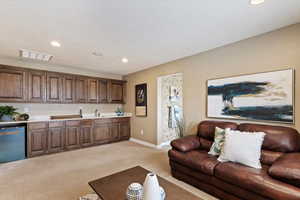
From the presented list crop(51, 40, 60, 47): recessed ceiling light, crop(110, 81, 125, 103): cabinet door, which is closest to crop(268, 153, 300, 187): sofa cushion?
crop(51, 40, 60, 47): recessed ceiling light

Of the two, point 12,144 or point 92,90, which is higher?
point 92,90

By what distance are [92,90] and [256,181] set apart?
4.61 m

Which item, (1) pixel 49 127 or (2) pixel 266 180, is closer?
(2) pixel 266 180

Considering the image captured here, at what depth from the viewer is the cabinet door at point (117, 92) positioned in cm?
533

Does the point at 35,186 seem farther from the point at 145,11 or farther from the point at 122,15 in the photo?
the point at 145,11

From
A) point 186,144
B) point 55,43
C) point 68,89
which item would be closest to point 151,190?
point 186,144

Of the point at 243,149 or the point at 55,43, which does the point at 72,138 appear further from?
the point at 243,149

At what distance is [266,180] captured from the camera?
158 centimetres

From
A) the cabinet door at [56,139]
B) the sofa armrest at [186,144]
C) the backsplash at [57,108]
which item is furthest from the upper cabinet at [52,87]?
the sofa armrest at [186,144]

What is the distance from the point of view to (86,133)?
4.43 meters

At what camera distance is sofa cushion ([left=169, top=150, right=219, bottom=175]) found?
203 cm

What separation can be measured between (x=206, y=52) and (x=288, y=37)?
1316 mm

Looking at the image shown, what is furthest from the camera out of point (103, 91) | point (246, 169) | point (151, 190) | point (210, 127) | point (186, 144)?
point (103, 91)

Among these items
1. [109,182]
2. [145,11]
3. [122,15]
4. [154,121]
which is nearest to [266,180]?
[109,182]
